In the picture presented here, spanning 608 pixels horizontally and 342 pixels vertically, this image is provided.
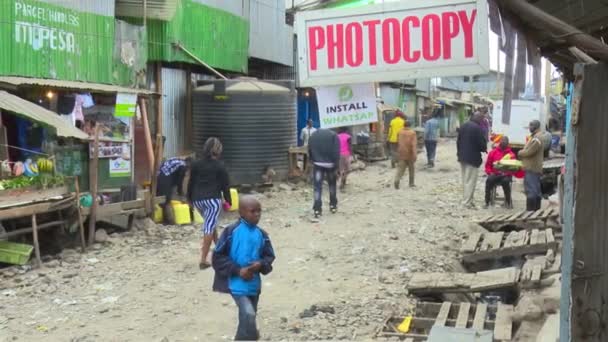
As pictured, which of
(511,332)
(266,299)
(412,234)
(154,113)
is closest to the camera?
(511,332)

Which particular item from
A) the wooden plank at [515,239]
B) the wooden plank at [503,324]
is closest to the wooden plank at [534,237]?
the wooden plank at [515,239]

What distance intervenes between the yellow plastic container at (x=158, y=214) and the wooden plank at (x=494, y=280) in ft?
20.3

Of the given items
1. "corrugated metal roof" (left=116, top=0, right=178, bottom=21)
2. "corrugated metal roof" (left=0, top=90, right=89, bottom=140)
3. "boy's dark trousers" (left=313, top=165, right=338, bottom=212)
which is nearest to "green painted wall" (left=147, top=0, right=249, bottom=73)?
"corrugated metal roof" (left=116, top=0, right=178, bottom=21)

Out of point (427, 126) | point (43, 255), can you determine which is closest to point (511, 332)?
point (43, 255)

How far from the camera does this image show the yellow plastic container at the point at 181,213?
11.5m

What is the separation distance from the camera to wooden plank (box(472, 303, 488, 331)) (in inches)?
221

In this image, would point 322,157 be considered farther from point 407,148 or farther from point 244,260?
point 244,260

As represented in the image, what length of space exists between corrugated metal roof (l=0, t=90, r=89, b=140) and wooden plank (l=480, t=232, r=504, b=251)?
560cm

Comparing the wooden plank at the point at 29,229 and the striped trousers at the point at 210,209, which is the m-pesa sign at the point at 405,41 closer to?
the striped trousers at the point at 210,209

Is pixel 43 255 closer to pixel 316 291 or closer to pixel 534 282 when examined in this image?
pixel 316 291

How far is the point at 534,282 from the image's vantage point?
6.70 metres

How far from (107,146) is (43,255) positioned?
2247mm

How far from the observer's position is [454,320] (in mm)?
6008

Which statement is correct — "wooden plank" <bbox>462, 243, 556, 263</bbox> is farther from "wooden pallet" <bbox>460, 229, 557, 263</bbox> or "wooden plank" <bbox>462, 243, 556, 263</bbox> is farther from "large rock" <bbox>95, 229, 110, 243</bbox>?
"large rock" <bbox>95, 229, 110, 243</bbox>
